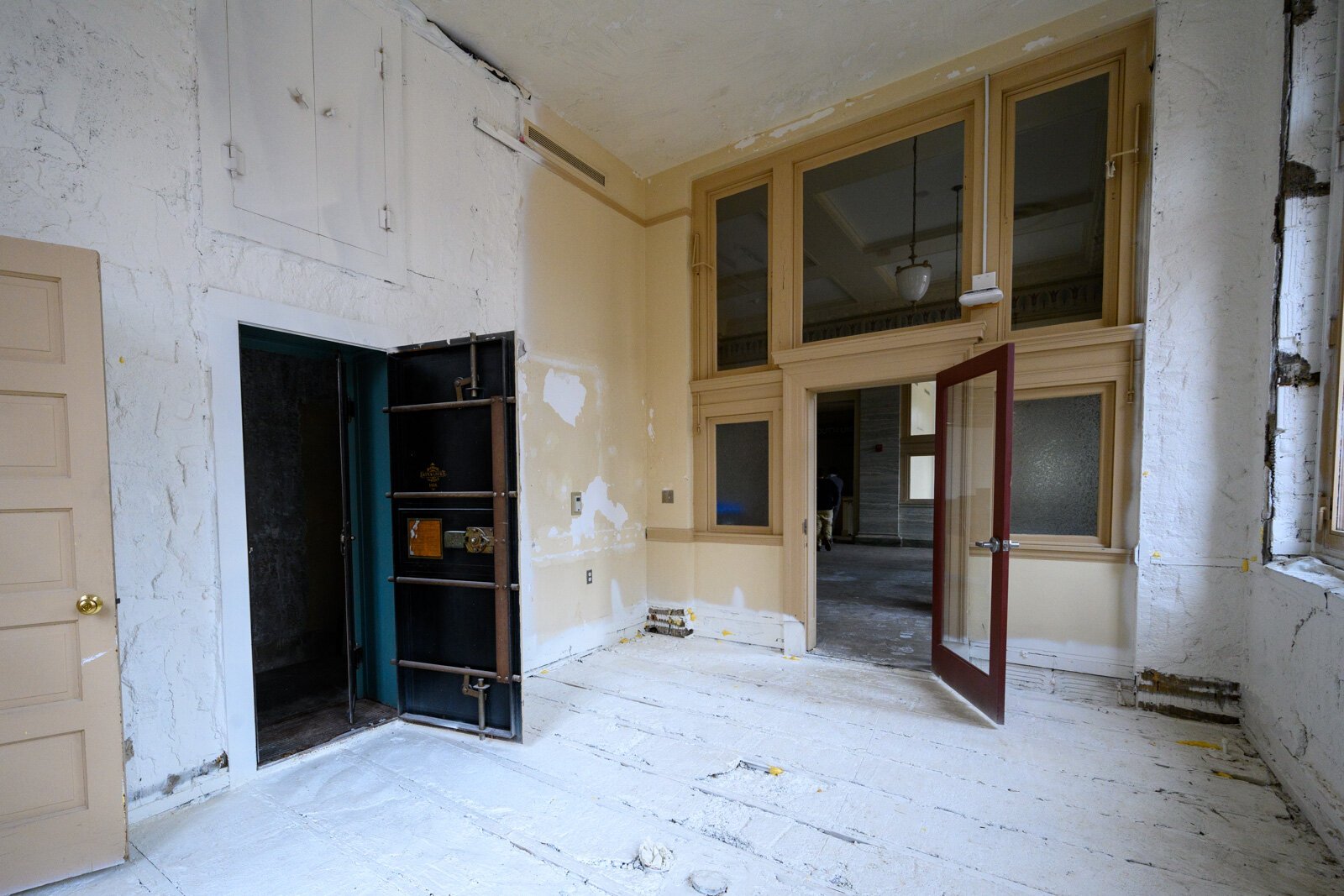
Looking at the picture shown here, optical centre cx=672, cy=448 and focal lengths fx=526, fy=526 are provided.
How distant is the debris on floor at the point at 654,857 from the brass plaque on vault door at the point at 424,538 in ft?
5.93

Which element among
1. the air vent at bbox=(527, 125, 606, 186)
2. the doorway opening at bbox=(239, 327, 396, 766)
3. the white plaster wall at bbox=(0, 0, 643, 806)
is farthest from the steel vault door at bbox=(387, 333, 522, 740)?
the air vent at bbox=(527, 125, 606, 186)

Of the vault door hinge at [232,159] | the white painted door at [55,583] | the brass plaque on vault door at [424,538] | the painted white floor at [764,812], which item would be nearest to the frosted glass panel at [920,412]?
the painted white floor at [764,812]

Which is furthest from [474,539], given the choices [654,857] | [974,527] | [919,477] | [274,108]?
[919,477]

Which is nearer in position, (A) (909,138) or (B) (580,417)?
(A) (909,138)

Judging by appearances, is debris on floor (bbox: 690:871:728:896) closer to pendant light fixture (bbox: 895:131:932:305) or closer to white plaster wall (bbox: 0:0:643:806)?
white plaster wall (bbox: 0:0:643:806)

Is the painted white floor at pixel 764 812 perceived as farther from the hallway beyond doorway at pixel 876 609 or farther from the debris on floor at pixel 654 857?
the hallway beyond doorway at pixel 876 609

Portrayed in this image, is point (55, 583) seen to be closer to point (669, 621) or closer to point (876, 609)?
point (669, 621)

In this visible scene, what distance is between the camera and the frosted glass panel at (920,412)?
10.6 m

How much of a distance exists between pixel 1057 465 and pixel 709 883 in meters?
3.20

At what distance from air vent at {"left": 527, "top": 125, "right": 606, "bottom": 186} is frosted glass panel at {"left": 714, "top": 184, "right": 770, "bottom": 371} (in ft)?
3.55

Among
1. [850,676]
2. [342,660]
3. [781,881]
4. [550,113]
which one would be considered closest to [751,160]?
[550,113]

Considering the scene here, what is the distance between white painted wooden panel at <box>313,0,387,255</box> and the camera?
107 inches

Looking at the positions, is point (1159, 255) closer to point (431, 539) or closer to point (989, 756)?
point (989, 756)

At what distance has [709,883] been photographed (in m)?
1.77
